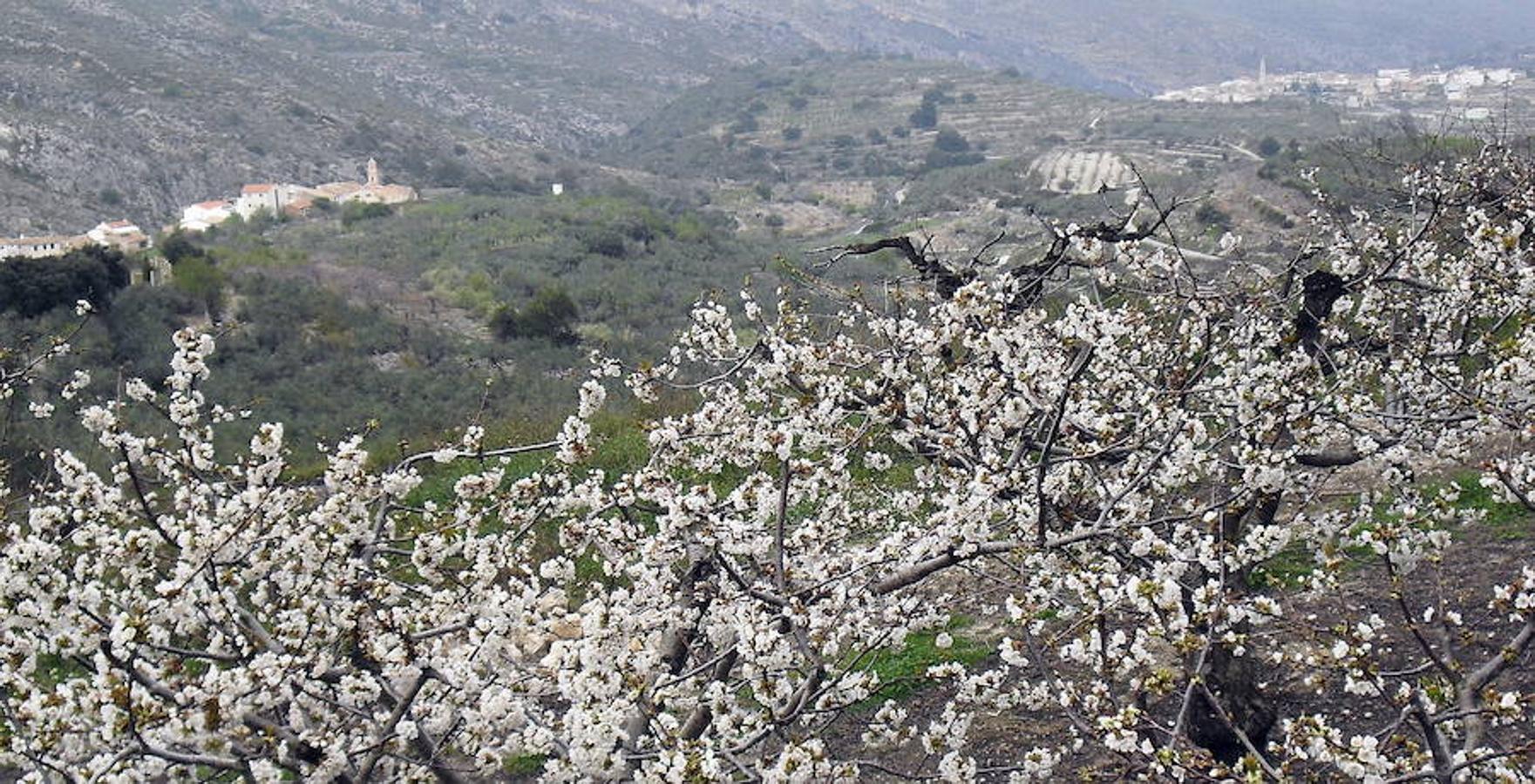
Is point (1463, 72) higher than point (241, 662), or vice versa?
point (241, 662)

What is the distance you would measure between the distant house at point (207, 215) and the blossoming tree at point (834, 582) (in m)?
50.9

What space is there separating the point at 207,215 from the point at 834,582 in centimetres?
5615

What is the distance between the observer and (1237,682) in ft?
19.2

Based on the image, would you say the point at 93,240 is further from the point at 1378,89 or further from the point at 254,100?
the point at 1378,89

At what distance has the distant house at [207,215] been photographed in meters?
52.1

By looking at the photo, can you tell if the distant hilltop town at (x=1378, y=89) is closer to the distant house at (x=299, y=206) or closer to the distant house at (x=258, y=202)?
the distant house at (x=299, y=206)

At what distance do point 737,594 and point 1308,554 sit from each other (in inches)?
243

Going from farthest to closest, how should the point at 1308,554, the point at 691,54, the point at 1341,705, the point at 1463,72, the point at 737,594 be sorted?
the point at 691,54, the point at 1463,72, the point at 1308,554, the point at 1341,705, the point at 737,594


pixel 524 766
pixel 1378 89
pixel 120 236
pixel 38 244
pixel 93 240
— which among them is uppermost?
pixel 524 766

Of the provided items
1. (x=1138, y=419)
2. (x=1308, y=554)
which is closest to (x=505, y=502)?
(x=1138, y=419)

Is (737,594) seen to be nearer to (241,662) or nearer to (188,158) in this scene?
(241,662)

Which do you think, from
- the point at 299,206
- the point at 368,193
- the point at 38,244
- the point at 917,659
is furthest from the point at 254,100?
the point at 917,659

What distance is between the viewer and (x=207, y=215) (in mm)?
53250

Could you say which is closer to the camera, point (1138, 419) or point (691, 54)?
point (1138, 419)
